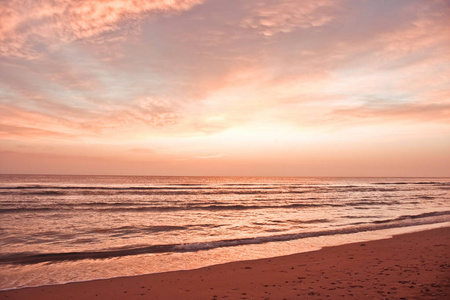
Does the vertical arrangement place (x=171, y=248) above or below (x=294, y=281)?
below

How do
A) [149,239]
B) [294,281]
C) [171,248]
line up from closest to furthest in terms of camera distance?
[294,281] → [171,248] → [149,239]

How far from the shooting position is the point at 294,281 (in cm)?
911

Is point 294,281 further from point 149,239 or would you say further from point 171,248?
point 149,239

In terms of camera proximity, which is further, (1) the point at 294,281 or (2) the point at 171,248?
(2) the point at 171,248

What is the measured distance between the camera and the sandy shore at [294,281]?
786 cm

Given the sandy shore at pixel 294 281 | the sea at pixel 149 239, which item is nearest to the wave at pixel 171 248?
the sea at pixel 149 239

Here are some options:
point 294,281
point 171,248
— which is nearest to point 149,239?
point 171,248

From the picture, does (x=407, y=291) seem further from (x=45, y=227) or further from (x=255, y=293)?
(x=45, y=227)

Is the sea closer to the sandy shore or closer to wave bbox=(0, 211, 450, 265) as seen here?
wave bbox=(0, 211, 450, 265)

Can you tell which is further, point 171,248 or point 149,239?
point 149,239

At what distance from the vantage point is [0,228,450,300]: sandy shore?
7.86 meters

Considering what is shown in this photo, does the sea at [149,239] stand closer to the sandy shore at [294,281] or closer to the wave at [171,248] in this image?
the wave at [171,248]

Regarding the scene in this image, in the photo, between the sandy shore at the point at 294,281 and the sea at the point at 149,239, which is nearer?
the sandy shore at the point at 294,281

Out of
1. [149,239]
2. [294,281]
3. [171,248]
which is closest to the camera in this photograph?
[294,281]
